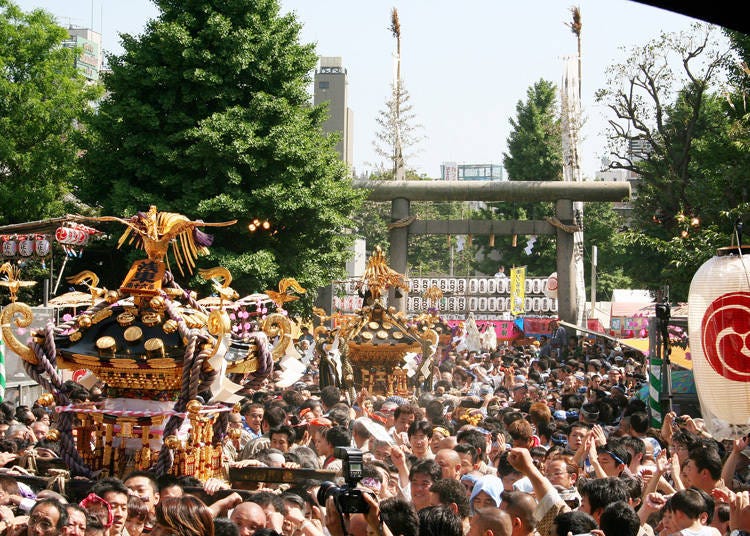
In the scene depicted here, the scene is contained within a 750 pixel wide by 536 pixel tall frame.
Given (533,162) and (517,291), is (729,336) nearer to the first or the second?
(517,291)

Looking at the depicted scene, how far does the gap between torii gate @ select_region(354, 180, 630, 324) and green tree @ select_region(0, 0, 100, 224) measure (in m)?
7.84

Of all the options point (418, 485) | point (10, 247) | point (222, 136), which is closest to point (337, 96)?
point (222, 136)

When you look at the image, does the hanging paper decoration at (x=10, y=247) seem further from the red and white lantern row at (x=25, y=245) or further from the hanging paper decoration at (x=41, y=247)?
the hanging paper decoration at (x=41, y=247)

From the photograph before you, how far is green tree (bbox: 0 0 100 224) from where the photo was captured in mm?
25750

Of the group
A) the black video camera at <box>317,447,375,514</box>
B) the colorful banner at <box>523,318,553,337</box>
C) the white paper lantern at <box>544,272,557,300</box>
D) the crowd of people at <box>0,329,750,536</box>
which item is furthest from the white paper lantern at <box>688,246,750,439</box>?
the white paper lantern at <box>544,272,557,300</box>

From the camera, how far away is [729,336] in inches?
359

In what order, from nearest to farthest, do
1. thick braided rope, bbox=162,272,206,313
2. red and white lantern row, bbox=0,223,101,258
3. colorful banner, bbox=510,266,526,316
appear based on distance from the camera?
thick braided rope, bbox=162,272,206,313
red and white lantern row, bbox=0,223,101,258
colorful banner, bbox=510,266,526,316

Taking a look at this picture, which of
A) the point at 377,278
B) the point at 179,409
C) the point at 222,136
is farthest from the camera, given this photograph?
the point at 222,136

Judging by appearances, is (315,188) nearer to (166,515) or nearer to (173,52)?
(173,52)

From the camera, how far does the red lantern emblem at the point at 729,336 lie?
903cm

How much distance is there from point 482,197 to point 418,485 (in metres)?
21.6

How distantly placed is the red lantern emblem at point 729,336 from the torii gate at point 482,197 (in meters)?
17.9

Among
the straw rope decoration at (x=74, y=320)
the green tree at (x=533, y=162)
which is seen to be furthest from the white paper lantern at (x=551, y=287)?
the straw rope decoration at (x=74, y=320)

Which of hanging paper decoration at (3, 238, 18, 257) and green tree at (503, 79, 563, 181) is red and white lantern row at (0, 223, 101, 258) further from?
green tree at (503, 79, 563, 181)
